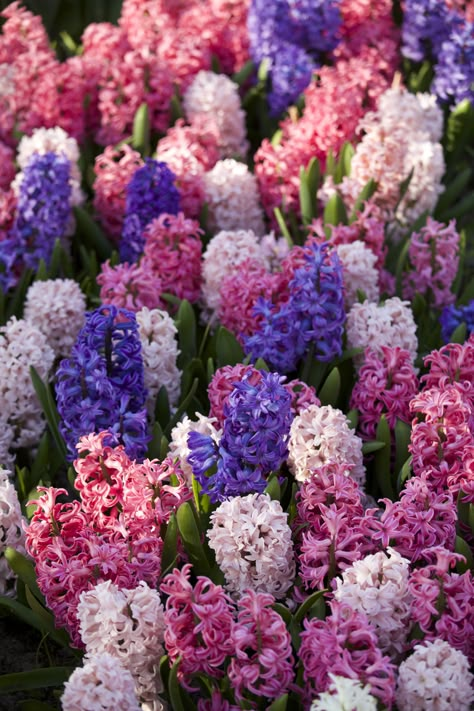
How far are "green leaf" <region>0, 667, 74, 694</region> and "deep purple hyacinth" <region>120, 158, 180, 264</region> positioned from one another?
218 centimetres

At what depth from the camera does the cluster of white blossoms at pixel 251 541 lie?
2.65 meters

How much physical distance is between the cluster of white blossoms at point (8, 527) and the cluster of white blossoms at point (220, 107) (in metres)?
3.05

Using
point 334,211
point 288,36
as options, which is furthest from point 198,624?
point 288,36

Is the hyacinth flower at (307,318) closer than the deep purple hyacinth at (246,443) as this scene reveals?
No

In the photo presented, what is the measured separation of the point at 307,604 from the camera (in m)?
2.67

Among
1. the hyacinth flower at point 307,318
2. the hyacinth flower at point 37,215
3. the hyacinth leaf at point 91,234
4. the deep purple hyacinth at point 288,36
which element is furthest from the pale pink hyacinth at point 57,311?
the deep purple hyacinth at point 288,36

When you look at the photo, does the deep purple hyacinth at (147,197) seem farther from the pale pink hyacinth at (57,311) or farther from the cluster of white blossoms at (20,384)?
the cluster of white blossoms at (20,384)

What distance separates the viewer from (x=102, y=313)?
328 centimetres

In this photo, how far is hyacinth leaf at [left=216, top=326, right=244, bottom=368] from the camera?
3730 millimetres

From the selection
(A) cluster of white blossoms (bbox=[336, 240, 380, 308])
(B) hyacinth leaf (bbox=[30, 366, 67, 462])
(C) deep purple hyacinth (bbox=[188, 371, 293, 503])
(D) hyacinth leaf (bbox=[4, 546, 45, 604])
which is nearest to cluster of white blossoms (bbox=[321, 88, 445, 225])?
(A) cluster of white blossoms (bbox=[336, 240, 380, 308])

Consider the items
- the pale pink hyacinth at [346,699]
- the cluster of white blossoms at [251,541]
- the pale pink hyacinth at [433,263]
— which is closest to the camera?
the pale pink hyacinth at [346,699]

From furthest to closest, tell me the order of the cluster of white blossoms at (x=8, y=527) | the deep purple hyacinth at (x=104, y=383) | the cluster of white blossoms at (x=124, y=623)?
the deep purple hyacinth at (x=104, y=383) → the cluster of white blossoms at (x=8, y=527) → the cluster of white blossoms at (x=124, y=623)

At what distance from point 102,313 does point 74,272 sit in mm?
1687

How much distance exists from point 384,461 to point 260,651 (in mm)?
1164
